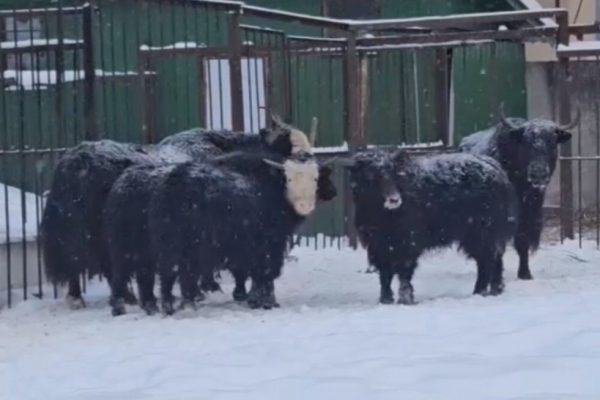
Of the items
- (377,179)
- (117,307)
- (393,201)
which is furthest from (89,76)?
(393,201)

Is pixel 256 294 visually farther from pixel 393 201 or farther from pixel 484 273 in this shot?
pixel 484 273

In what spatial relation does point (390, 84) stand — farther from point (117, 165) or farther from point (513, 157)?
point (117, 165)

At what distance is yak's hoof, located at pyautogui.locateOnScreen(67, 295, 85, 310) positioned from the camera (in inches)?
432

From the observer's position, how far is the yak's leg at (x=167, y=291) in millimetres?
10273

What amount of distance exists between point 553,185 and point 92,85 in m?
8.16

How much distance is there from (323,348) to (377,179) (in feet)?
9.55

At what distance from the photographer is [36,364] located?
8.19 metres

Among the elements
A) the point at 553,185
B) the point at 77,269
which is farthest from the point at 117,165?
the point at 553,185

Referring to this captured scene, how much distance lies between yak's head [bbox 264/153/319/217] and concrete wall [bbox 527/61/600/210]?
6.87 meters

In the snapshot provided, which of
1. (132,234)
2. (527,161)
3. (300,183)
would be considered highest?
(527,161)

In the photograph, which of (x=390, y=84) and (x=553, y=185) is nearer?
(x=390, y=84)

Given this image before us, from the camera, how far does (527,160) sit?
12.0 meters

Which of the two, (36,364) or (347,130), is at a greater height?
(347,130)

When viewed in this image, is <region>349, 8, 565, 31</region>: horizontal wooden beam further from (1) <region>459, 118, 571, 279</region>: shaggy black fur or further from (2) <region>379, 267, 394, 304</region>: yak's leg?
(2) <region>379, 267, 394, 304</region>: yak's leg
